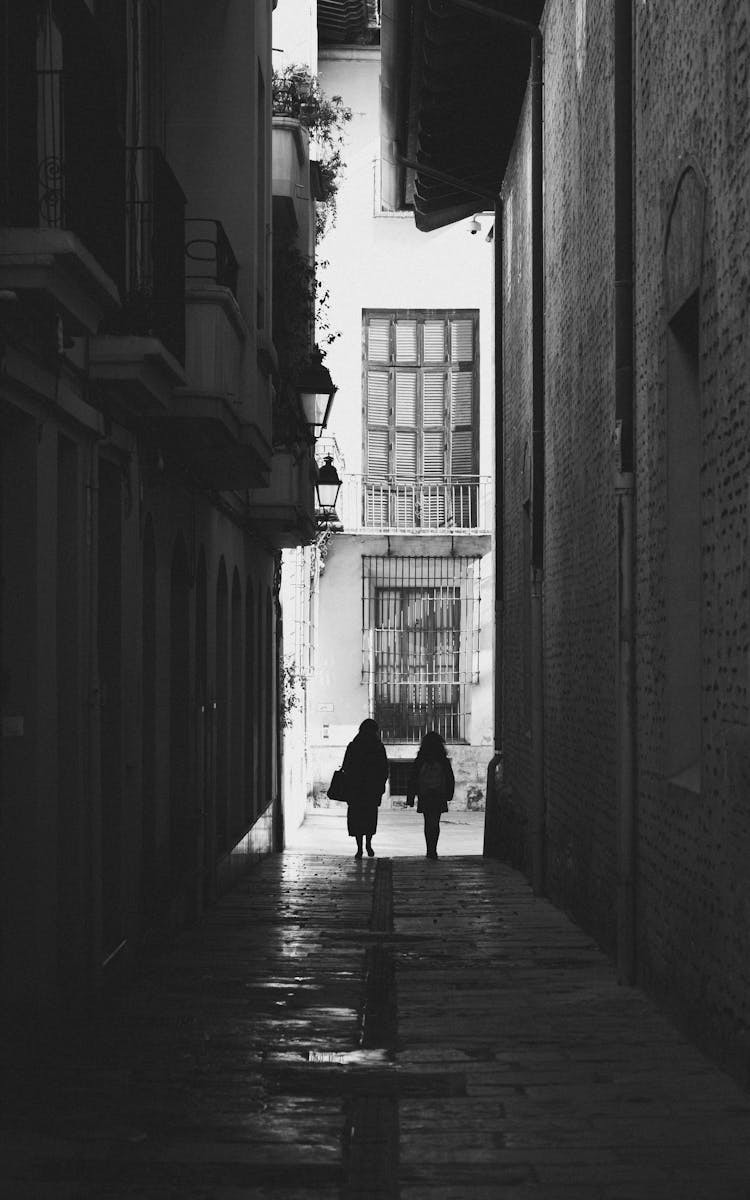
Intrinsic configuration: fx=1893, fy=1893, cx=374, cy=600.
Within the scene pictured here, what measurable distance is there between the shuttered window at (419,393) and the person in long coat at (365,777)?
1324 cm

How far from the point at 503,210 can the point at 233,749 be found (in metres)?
7.53

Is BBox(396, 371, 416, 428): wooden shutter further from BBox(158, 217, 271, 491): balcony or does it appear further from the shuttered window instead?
BBox(158, 217, 271, 491): balcony

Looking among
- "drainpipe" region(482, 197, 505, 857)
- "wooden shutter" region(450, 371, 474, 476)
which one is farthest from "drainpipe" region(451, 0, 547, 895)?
"wooden shutter" region(450, 371, 474, 476)

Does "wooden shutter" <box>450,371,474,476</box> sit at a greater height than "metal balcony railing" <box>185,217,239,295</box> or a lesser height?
greater

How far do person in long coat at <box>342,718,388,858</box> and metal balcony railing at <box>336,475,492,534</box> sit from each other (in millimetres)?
12720

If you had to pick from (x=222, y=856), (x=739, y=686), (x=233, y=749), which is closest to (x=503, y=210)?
(x=233, y=749)

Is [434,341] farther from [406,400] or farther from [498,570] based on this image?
[498,570]

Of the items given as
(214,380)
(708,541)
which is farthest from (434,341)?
(708,541)

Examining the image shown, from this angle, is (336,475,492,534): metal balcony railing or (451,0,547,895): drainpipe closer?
(451,0,547,895): drainpipe

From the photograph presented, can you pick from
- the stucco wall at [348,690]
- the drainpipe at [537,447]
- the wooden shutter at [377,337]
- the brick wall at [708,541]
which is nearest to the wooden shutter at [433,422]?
the wooden shutter at [377,337]

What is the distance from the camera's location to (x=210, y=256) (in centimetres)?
1421

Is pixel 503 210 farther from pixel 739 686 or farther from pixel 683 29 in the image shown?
pixel 739 686

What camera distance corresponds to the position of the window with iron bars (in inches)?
Result: 1367

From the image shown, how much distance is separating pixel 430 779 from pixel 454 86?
7.94m
